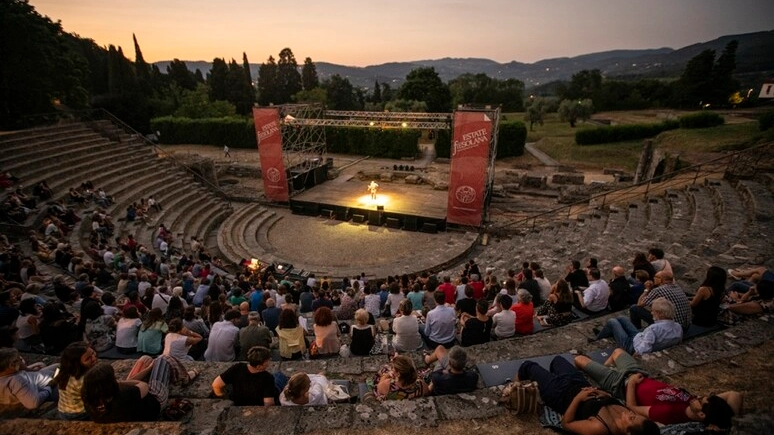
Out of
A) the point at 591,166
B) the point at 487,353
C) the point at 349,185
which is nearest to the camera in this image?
the point at 487,353

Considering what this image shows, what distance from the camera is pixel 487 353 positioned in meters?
5.08

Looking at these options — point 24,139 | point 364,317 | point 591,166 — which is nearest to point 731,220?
point 364,317

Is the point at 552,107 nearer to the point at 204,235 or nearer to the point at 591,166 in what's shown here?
the point at 591,166

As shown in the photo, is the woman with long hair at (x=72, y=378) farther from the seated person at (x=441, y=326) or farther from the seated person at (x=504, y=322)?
the seated person at (x=504, y=322)

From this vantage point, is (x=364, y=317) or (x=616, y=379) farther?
(x=364, y=317)

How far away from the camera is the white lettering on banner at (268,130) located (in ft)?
65.3

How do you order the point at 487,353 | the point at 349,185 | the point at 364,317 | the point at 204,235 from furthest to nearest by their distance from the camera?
the point at 349,185 < the point at 204,235 < the point at 364,317 < the point at 487,353

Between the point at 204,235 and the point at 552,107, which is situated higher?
the point at 552,107

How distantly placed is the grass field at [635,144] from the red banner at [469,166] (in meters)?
11.1

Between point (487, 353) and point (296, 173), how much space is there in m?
19.5

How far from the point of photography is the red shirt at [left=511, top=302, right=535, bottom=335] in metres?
5.81

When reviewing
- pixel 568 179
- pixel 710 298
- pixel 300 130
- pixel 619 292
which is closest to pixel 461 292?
pixel 619 292

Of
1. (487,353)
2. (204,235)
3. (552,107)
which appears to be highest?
(552,107)

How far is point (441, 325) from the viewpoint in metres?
5.67
